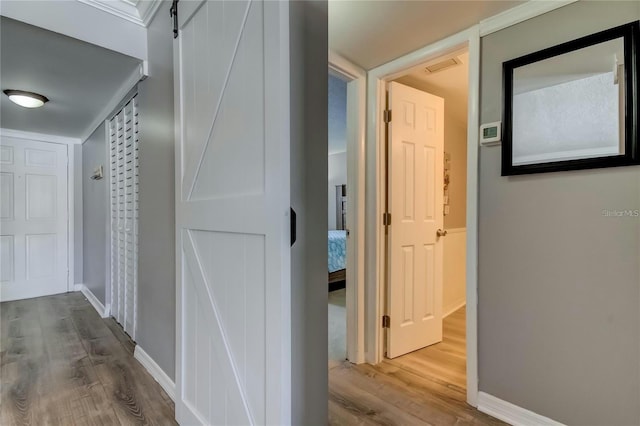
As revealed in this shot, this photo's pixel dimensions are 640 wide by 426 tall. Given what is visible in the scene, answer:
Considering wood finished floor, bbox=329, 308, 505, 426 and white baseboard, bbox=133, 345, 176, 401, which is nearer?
wood finished floor, bbox=329, 308, 505, 426

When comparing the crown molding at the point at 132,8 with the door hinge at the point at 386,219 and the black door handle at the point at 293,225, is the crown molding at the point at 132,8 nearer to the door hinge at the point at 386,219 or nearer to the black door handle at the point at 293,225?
the black door handle at the point at 293,225

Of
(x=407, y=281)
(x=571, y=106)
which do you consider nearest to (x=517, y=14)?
(x=571, y=106)

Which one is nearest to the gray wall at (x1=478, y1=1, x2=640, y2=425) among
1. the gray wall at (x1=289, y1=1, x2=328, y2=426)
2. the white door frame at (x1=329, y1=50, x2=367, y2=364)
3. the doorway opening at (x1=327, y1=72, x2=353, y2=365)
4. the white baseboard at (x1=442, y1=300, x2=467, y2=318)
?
the white door frame at (x1=329, y1=50, x2=367, y2=364)

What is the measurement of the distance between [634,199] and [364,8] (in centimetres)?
151

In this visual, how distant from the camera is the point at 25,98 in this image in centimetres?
253

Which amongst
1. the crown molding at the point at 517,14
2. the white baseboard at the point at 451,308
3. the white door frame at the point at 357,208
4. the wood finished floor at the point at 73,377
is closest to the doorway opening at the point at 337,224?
the white door frame at the point at 357,208

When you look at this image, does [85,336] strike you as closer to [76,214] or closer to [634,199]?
[76,214]

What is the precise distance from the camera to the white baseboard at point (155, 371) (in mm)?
1822

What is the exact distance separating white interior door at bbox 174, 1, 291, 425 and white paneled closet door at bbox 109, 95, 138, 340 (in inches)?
42.3

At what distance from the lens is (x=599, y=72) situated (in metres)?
1.39

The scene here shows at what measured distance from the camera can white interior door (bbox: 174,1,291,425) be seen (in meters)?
0.93

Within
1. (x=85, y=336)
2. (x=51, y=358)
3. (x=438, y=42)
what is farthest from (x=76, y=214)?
(x=438, y=42)

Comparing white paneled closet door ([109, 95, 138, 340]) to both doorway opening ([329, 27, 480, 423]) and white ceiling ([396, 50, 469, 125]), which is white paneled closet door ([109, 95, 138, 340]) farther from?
white ceiling ([396, 50, 469, 125])

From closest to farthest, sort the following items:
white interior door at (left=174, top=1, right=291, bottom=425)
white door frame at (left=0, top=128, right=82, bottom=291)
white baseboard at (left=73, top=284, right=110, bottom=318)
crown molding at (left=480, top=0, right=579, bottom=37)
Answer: white interior door at (left=174, top=1, right=291, bottom=425), crown molding at (left=480, top=0, right=579, bottom=37), white baseboard at (left=73, top=284, right=110, bottom=318), white door frame at (left=0, top=128, right=82, bottom=291)
